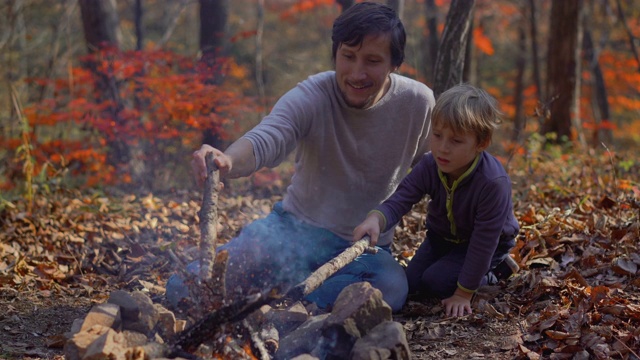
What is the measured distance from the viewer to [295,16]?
1788cm

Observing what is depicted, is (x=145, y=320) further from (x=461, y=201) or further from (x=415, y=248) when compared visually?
(x=415, y=248)

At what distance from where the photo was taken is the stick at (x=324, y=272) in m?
2.65

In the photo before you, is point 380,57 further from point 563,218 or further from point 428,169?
point 563,218

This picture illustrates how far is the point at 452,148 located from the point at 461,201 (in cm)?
32

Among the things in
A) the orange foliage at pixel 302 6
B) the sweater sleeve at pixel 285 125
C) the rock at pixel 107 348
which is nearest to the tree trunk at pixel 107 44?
the sweater sleeve at pixel 285 125

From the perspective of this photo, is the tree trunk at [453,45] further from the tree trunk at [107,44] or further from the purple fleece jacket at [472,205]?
the tree trunk at [107,44]

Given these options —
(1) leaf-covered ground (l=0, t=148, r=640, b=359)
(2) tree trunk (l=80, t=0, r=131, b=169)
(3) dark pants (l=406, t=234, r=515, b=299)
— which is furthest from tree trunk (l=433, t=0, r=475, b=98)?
(2) tree trunk (l=80, t=0, r=131, b=169)

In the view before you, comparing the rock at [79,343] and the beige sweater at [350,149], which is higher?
the beige sweater at [350,149]

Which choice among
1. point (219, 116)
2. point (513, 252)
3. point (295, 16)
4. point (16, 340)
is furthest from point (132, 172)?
point (295, 16)

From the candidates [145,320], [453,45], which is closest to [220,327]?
[145,320]

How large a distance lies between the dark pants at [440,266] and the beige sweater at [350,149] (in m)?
0.24

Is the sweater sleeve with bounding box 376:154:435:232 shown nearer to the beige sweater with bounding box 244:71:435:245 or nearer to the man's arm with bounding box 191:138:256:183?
the beige sweater with bounding box 244:71:435:245

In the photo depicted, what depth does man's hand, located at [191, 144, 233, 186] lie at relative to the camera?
270 centimetres

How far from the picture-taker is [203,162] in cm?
270
